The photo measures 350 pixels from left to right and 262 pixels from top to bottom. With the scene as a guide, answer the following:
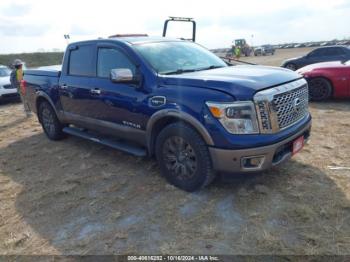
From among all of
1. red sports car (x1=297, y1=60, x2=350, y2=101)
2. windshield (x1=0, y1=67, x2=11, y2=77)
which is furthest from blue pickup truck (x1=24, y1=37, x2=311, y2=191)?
windshield (x1=0, y1=67, x2=11, y2=77)

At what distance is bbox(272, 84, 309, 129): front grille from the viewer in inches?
137

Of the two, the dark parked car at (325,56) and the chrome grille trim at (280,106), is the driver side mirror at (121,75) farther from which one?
the dark parked car at (325,56)

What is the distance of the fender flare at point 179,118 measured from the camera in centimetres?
346

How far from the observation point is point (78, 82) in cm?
521

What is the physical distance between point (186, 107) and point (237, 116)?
581 millimetres

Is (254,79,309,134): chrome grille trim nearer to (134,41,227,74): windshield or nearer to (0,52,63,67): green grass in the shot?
(134,41,227,74): windshield

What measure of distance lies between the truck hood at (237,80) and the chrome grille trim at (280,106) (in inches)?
3.2

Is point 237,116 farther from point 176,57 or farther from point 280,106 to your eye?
point 176,57

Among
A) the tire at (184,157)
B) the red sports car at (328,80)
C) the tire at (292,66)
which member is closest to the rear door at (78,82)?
the tire at (184,157)

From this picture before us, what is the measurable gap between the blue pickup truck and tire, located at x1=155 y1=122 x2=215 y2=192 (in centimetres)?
1

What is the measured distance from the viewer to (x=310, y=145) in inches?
205

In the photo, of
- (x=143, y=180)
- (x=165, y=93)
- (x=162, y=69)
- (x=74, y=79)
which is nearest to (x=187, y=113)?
(x=165, y=93)

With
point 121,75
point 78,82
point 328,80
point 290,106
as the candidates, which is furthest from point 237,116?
point 328,80

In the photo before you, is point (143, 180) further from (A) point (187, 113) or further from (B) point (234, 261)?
(B) point (234, 261)
